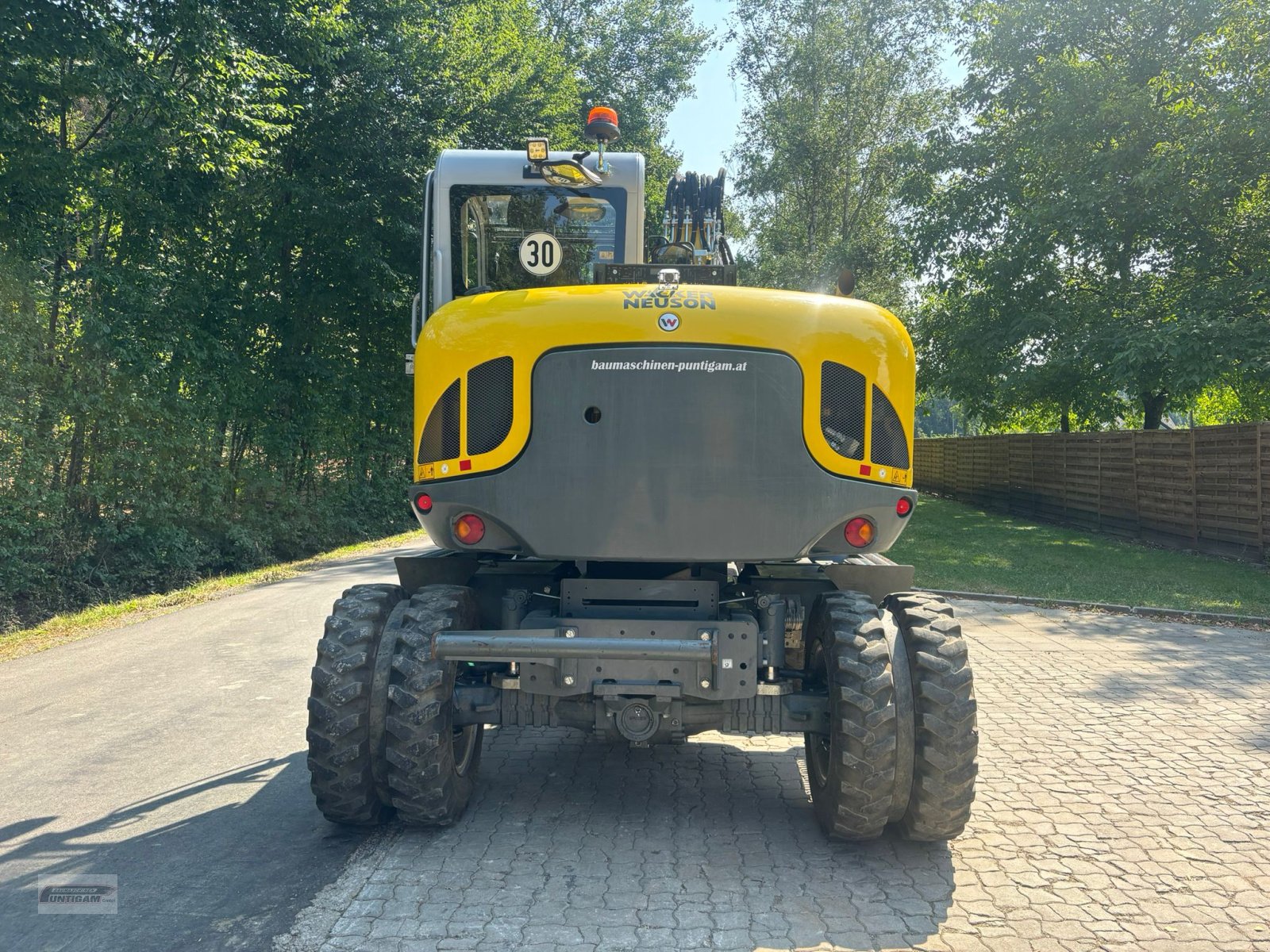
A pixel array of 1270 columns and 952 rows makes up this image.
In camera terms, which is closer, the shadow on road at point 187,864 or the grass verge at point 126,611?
the shadow on road at point 187,864

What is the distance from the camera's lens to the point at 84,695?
7461mm

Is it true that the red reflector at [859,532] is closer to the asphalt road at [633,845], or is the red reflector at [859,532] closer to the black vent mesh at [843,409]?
the black vent mesh at [843,409]

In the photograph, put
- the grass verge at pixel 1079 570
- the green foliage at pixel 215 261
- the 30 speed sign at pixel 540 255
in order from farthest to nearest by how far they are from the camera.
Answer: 1. the grass verge at pixel 1079 570
2. the green foliage at pixel 215 261
3. the 30 speed sign at pixel 540 255

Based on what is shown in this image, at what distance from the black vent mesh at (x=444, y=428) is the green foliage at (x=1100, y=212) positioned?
1528cm

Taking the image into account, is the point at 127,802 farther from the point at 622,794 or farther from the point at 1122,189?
the point at 1122,189

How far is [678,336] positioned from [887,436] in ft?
3.23

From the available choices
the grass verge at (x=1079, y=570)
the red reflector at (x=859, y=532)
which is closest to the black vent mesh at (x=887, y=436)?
the red reflector at (x=859, y=532)

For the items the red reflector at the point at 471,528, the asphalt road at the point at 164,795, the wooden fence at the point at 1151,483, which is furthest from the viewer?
the wooden fence at the point at 1151,483

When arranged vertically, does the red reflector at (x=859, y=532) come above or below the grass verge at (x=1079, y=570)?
above

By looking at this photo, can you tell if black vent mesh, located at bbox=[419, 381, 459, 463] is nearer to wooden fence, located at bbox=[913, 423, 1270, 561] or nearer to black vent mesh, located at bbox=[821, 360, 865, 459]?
black vent mesh, located at bbox=[821, 360, 865, 459]

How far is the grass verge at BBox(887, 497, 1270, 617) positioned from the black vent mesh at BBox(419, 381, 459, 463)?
30.7 ft

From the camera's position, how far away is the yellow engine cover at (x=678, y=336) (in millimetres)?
4238

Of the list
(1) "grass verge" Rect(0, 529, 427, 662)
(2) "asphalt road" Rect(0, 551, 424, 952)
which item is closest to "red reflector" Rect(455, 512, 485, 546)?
(2) "asphalt road" Rect(0, 551, 424, 952)

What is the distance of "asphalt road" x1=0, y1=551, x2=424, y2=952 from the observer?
3844 millimetres
